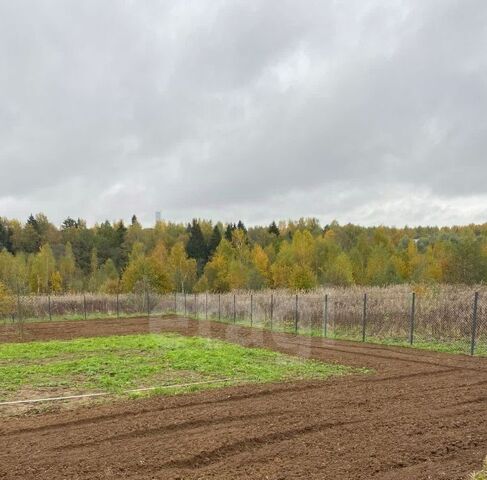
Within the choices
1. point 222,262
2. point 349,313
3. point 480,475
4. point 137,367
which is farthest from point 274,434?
point 222,262

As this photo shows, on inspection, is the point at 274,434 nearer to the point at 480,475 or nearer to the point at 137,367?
the point at 480,475

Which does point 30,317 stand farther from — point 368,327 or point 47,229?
point 47,229

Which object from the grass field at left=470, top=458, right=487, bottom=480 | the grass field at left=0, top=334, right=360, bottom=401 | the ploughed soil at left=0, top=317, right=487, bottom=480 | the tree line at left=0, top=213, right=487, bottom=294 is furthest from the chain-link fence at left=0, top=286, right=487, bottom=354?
the grass field at left=470, top=458, right=487, bottom=480

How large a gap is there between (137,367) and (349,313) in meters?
10.2

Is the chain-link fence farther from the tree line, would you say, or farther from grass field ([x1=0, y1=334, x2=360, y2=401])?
grass field ([x1=0, y1=334, x2=360, y2=401])

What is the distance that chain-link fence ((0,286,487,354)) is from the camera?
15.8 metres

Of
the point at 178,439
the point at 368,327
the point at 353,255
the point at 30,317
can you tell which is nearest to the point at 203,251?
the point at 353,255

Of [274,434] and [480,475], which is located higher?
[480,475]

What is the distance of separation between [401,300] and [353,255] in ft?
112

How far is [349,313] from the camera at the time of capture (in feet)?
61.7

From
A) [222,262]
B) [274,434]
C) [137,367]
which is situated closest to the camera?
[274,434]

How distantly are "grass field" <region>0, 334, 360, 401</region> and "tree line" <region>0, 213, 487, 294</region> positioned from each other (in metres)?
7.48

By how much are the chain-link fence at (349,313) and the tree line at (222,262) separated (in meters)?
3.55

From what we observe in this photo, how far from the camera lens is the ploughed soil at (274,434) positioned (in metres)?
4.82
